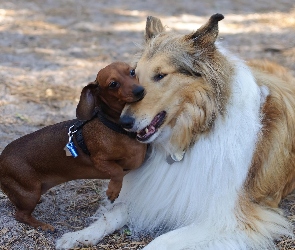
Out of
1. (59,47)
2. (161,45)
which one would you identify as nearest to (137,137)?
(161,45)

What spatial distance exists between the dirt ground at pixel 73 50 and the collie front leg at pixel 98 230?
0.06 meters

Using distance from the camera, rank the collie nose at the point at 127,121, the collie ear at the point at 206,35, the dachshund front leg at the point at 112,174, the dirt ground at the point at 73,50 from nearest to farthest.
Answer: the collie nose at the point at 127,121 → the collie ear at the point at 206,35 → the dachshund front leg at the point at 112,174 → the dirt ground at the point at 73,50

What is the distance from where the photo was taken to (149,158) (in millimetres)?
4156

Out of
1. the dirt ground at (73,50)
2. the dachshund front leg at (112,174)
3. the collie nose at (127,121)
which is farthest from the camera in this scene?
the dirt ground at (73,50)

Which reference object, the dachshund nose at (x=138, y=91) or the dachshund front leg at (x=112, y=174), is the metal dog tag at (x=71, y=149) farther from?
the dachshund nose at (x=138, y=91)

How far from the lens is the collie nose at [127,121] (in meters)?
3.66

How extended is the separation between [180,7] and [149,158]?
23.9 ft

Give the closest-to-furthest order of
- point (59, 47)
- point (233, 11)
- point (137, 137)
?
point (137, 137) → point (59, 47) → point (233, 11)

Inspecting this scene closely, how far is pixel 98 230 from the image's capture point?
411cm

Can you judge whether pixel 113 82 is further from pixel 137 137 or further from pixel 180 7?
pixel 180 7

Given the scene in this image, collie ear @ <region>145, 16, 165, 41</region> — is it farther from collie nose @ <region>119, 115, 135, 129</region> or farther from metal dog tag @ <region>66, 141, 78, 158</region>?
metal dog tag @ <region>66, 141, 78, 158</region>

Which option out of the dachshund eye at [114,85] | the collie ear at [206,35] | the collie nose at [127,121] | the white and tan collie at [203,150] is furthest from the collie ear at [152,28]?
the collie nose at [127,121]

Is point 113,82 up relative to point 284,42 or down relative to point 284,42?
up

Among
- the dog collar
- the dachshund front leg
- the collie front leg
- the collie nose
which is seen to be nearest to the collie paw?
the collie front leg
